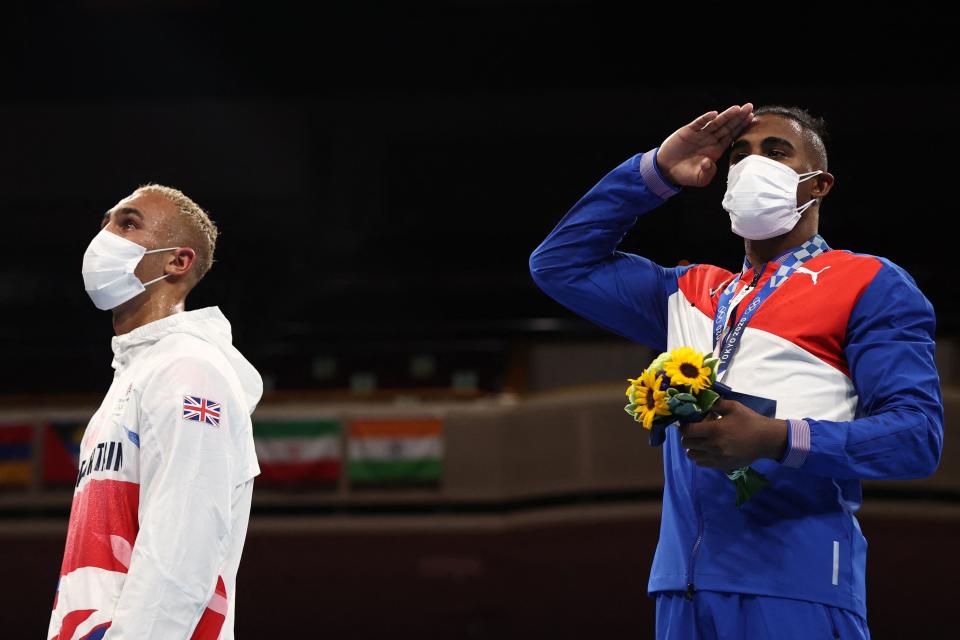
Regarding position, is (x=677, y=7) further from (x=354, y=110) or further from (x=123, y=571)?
(x=123, y=571)

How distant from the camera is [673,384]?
5.48 ft

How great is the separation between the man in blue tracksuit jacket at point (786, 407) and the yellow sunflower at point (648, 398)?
0.21 feet

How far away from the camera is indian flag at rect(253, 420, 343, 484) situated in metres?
8.65

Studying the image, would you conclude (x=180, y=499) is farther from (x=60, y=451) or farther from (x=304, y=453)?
(x=60, y=451)

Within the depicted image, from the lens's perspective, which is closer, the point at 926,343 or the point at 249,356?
the point at 926,343

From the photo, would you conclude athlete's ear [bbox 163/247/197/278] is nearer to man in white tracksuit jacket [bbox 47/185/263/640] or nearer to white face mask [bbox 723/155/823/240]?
man in white tracksuit jacket [bbox 47/185/263/640]

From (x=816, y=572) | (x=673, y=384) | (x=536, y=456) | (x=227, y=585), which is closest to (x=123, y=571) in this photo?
(x=227, y=585)

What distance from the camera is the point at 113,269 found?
1996 mm

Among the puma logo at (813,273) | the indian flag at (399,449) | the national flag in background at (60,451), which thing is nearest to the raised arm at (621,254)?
the puma logo at (813,273)

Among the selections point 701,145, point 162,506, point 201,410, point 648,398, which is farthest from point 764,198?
point 162,506

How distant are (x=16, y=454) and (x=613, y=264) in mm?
7616

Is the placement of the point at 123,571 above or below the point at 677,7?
below

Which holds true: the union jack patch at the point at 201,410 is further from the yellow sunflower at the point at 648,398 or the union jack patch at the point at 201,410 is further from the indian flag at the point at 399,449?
the indian flag at the point at 399,449

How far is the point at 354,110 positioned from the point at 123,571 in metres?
8.15
